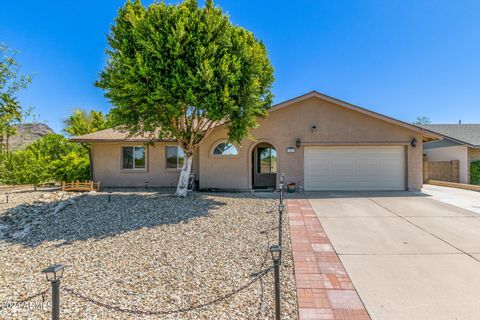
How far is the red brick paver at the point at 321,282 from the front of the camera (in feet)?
9.56

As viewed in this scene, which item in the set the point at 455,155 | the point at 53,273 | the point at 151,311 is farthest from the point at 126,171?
the point at 455,155

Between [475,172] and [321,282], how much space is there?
18.5 metres

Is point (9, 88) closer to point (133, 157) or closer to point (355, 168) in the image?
point (133, 157)

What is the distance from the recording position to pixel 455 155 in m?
16.1

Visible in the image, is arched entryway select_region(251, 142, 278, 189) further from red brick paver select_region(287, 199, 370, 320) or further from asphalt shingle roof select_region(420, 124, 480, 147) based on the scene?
asphalt shingle roof select_region(420, 124, 480, 147)

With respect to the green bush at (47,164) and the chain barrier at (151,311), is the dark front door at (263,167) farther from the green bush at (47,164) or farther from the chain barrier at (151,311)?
the chain barrier at (151,311)

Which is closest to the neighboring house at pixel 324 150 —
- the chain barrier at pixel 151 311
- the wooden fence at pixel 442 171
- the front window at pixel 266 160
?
the front window at pixel 266 160

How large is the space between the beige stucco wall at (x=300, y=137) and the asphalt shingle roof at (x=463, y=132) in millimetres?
8102

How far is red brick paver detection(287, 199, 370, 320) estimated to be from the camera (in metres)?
2.91

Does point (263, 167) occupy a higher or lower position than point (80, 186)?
higher

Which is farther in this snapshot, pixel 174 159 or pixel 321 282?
pixel 174 159

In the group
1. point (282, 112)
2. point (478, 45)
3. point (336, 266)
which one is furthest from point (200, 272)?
point (478, 45)

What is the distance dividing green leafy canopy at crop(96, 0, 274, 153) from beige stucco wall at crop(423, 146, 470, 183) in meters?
16.2

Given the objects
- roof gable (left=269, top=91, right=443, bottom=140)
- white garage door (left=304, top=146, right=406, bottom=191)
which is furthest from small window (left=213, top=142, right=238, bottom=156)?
white garage door (left=304, top=146, right=406, bottom=191)
